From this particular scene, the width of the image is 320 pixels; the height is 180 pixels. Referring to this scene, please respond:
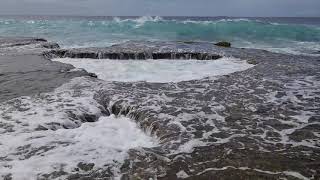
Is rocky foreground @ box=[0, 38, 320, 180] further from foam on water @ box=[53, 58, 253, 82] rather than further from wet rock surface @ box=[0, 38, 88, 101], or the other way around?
foam on water @ box=[53, 58, 253, 82]

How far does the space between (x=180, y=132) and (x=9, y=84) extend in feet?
21.8

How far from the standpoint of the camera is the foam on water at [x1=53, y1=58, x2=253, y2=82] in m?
13.9

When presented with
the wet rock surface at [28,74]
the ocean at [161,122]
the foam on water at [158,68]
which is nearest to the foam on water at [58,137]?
the ocean at [161,122]

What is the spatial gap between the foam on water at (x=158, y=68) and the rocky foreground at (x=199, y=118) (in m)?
1.01

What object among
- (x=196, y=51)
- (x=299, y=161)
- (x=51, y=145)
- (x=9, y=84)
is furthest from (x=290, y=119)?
(x=196, y=51)

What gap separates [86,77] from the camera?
1305cm

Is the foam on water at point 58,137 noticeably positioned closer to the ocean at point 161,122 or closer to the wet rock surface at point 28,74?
the ocean at point 161,122

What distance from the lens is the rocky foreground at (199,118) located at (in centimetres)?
598

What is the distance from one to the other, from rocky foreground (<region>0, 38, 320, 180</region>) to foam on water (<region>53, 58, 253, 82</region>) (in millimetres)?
1006

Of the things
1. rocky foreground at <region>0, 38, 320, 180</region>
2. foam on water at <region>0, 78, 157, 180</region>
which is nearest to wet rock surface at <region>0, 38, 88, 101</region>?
rocky foreground at <region>0, 38, 320, 180</region>

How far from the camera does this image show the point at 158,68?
1608 cm

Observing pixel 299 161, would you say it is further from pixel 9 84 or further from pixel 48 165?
pixel 9 84

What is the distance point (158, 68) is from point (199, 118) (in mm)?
7761

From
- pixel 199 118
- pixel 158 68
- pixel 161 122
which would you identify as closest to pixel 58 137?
pixel 161 122
